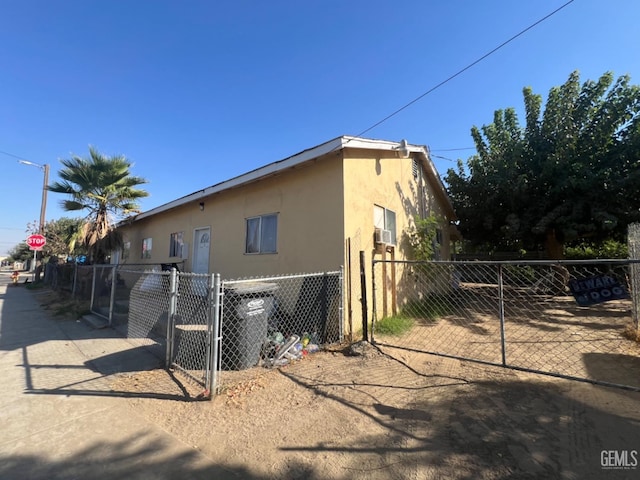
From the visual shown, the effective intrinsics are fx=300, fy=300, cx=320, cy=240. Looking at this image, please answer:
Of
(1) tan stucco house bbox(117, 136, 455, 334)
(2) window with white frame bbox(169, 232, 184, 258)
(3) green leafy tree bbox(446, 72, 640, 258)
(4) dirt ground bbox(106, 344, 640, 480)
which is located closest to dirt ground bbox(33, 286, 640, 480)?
(4) dirt ground bbox(106, 344, 640, 480)

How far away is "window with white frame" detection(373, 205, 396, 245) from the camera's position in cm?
686

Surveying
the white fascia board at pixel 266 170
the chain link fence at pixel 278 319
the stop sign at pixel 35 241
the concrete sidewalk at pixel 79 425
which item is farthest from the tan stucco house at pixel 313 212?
the stop sign at pixel 35 241

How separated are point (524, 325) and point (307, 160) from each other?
5.88m

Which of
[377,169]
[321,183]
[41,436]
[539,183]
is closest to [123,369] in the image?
[41,436]

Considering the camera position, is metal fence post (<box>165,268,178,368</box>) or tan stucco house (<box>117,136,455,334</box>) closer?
metal fence post (<box>165,268,178,368</box>)

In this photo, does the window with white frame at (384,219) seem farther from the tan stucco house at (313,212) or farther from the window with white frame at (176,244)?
the window with white frame at (176,244)

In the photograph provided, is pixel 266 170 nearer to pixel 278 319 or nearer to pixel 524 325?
pixel 278 319

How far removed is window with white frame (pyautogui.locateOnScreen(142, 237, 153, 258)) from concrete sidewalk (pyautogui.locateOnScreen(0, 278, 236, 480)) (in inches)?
329

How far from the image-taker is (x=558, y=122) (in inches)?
416

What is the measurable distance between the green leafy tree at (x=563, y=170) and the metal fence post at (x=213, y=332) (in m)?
10.7

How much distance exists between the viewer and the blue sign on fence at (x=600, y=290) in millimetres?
5145

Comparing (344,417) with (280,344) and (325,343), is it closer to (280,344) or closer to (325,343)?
(280,344)

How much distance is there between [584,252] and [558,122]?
10346mm

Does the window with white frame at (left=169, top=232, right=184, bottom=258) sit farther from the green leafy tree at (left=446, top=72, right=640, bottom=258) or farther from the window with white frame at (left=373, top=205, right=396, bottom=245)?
the green leafy tree at (left=446, top=72, right=640, bottom=258)
